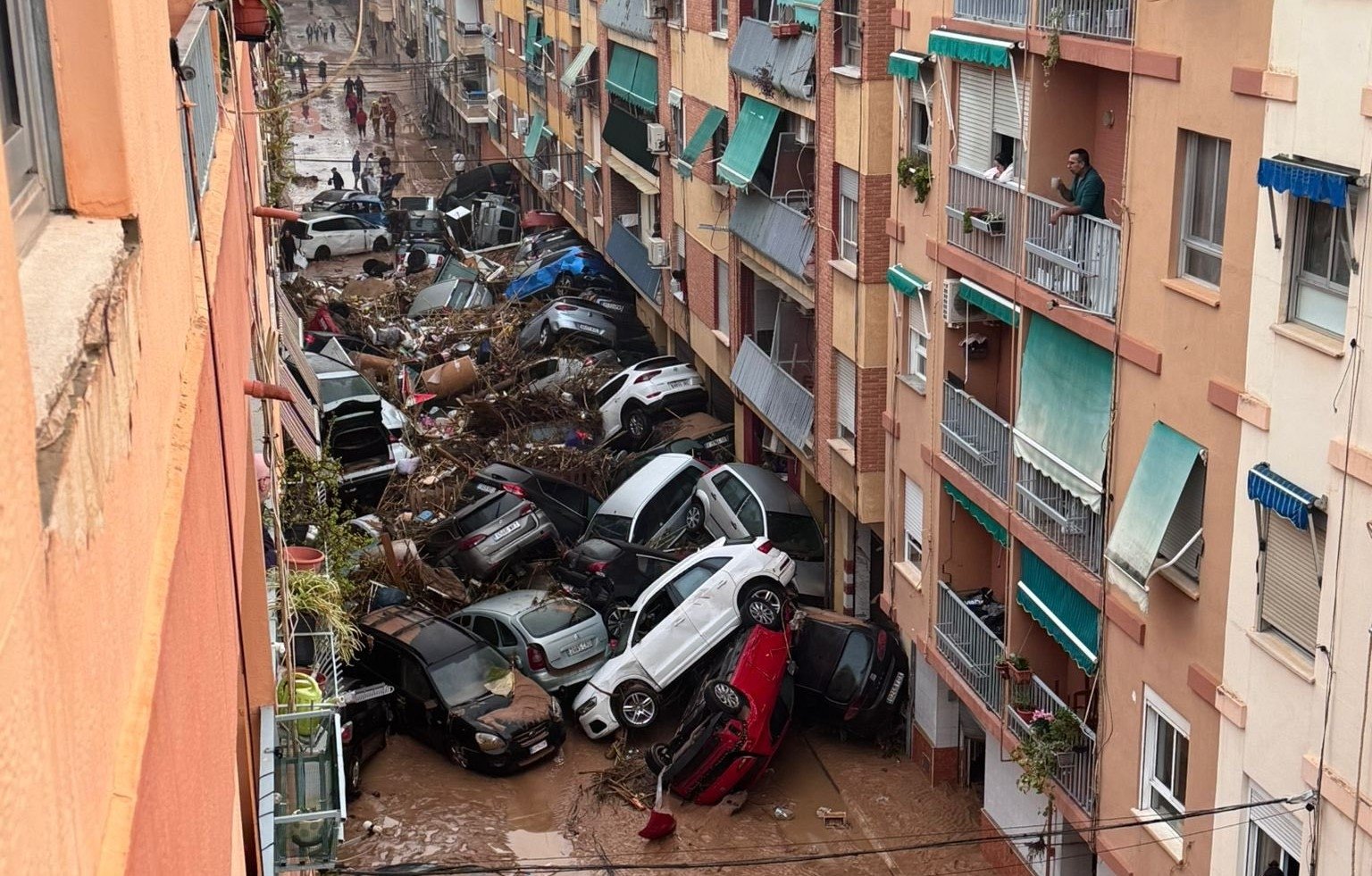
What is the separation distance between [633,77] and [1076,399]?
2055 centimetres

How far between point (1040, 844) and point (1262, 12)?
366 inches

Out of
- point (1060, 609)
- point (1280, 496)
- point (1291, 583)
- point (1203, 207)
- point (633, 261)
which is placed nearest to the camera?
point (1280, 496)

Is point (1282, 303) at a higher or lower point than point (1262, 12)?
lower

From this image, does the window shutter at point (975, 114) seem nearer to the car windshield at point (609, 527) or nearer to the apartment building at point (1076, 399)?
the apartment building at point (1076, 399)

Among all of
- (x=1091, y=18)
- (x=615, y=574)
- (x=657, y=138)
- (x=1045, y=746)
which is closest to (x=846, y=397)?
(x=615, y=574)

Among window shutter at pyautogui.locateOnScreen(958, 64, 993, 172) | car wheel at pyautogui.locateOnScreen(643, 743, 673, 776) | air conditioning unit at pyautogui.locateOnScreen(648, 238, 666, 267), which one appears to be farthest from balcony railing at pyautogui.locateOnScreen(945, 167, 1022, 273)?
air conditioning unit at pyautogui.locateOnScreen(648, 238, 666, 267)

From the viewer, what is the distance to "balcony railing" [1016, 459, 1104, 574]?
1479cm

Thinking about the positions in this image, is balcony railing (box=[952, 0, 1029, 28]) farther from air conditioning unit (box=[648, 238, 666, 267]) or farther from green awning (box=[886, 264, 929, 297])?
air conditioning unit (box=[648, 238, 666, 267])

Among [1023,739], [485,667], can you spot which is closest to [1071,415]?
[1023,739]

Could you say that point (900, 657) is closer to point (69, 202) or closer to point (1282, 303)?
point (1282, 303)

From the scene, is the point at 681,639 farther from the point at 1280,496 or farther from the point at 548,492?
the point at 1280,496

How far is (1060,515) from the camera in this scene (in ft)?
50.4

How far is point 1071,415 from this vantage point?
591 inches

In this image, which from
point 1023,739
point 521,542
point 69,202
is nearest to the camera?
point 69,202
